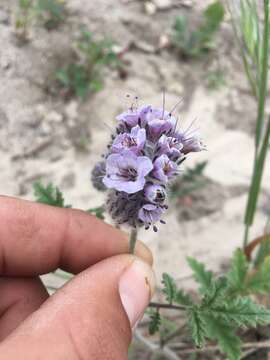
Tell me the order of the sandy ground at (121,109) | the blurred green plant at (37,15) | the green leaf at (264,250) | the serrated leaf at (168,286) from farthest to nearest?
1. the blurred green plant at (37,15)
2. the sandy ground at (121,109)
3. the green leaf at (264,250)
4. the serrated leaf at (168,286)

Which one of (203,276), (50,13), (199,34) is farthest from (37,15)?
(203,276)

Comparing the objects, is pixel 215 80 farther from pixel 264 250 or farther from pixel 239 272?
pixel 239 272

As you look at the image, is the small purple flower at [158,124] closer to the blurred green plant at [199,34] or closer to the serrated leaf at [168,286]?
the serrated leaf at [168,286]

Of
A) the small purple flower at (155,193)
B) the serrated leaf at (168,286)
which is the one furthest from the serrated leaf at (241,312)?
the small purple flower at (155,193)

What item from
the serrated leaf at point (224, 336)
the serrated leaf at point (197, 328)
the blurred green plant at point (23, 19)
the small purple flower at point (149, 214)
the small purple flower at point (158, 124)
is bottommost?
the serrated leaf at point (224, 336)

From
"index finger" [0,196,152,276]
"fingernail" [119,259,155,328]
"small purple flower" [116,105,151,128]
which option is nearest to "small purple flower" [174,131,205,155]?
"small purple flower" [116,105,151,128]

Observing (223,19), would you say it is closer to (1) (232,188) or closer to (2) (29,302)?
(1) (232,188)
